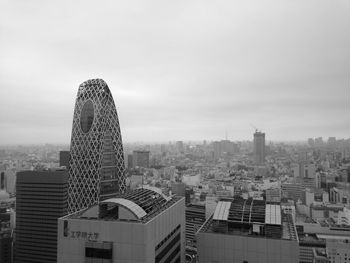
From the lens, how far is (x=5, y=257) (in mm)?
43406

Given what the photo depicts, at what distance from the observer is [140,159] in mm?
124188

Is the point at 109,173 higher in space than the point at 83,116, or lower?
lower

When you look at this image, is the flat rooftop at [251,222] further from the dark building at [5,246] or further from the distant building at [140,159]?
the distant building at [140,159]

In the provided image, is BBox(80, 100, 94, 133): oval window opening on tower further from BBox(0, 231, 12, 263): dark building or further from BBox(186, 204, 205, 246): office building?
BBox(186, 204, 205, 246): office building

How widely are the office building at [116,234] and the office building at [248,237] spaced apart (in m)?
2.88

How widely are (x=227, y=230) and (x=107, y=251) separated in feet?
24.4

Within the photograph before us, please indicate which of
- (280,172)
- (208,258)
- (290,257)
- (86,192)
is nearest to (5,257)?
(86,192)

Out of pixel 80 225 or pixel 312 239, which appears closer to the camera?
pixel 80 225

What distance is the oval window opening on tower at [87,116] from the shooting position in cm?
3625

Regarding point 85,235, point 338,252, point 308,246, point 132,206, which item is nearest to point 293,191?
point 308,246

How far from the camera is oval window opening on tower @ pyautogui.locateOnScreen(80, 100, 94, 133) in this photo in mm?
36250

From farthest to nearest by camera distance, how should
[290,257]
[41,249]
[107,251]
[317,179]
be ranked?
1. [317,179]
2. [41,249]
3. [290,257]
4. [107,251]

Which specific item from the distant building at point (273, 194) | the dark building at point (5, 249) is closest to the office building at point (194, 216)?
the distant building at point (273, 194)

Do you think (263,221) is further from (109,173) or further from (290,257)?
(109,173)
